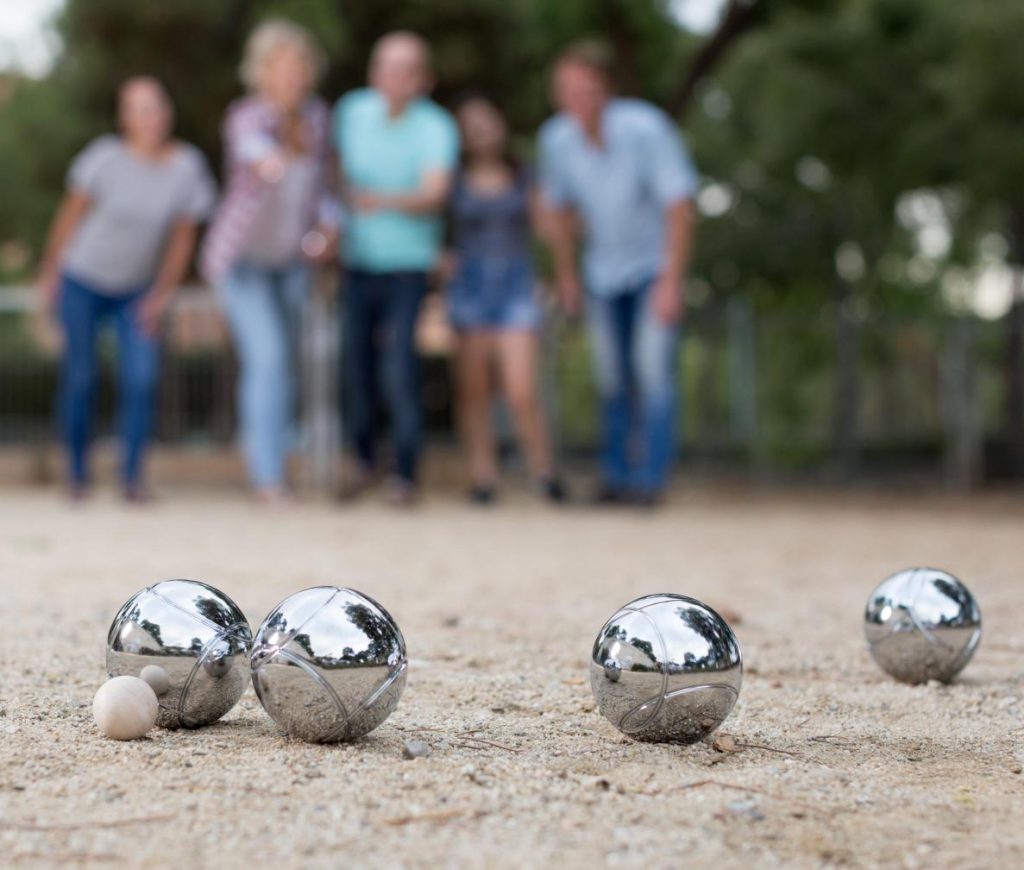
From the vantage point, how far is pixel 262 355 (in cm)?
716

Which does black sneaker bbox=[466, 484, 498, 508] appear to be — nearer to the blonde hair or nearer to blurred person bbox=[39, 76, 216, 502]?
blurred person bbox=[39, 76, 216, 502]

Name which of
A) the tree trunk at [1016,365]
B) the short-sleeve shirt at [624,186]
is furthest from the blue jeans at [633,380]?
the tree trunk at [1016,365]

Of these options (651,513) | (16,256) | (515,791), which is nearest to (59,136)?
(16,256)

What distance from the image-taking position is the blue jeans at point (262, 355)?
7.19 meters

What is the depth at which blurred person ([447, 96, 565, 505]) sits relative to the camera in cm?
766

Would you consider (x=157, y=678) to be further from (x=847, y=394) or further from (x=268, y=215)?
(x=847, y=394)

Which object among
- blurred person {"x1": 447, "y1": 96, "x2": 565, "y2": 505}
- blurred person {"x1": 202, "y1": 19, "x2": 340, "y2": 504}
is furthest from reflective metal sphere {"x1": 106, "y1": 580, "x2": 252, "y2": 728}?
blurred person {"x1": 447, "y1": 96, "x2": 565, "y2": 505}

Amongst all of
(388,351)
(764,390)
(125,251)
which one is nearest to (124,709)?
(388,351)

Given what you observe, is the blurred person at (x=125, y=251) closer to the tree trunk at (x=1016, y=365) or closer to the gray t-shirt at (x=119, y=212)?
the gray t-shirt at (x=119, y=212)

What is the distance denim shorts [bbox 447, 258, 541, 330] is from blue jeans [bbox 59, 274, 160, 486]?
5.59 feet

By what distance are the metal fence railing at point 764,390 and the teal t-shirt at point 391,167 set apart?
4.10 meters

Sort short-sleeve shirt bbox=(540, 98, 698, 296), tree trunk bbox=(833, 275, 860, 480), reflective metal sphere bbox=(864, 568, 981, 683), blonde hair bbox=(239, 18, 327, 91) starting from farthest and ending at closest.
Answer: tree trunk bbox=(833, 275, 860, 480) → short-sleeve shirt bbox=(540, 98, 698, 296) → blonde hair bbox=(239, 18, 327, 91) → reflective metal sphere bbox=(864, 568, 981, 683)

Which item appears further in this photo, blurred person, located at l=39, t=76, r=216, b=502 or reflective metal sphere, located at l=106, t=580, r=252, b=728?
blurred person, located at l=39, t=76, r=216, b=502

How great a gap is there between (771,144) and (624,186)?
4.81 meters
